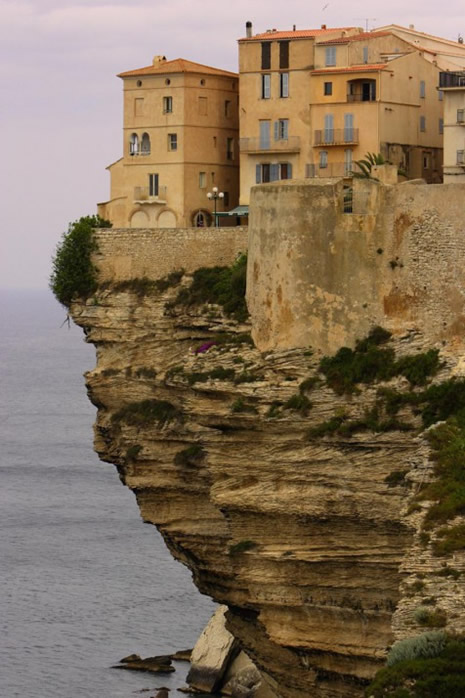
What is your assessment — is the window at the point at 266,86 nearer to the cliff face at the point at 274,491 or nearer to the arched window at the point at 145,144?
the arched window at the point at 145,144

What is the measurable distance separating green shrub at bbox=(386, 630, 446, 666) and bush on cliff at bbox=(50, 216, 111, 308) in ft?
65.1

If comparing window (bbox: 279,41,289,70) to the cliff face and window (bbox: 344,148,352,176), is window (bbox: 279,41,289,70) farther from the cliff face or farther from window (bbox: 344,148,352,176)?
the cliff face

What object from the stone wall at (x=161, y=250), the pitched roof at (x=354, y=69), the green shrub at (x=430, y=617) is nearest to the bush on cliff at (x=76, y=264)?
the stone wall at (x=161, y=250)

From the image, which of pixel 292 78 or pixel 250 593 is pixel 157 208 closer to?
pixel 292 78

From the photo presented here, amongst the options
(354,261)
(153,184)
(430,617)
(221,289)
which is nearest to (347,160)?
(153,184)

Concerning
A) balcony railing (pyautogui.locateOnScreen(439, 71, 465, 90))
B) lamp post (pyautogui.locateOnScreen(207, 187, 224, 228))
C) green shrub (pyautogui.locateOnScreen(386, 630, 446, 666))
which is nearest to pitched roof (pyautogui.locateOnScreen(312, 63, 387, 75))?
balcony railing (pyautogui.locateOnScreen(439, 71, 465, 90))

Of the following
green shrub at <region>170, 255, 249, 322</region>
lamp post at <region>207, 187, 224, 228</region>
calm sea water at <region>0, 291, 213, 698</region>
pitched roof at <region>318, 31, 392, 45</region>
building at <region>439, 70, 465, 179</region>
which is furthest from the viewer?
calm sea water at <region>0, 291, 213, 698</region>

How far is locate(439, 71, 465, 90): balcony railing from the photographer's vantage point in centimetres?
5916

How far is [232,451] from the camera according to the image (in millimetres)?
49125

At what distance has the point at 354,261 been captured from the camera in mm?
47344

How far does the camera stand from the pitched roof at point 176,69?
59188 millimetres

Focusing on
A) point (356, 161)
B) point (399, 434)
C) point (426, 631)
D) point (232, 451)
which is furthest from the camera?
point (356, 161)

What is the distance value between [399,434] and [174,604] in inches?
1013

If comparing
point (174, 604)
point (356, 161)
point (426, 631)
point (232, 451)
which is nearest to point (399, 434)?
point (232, 451)
